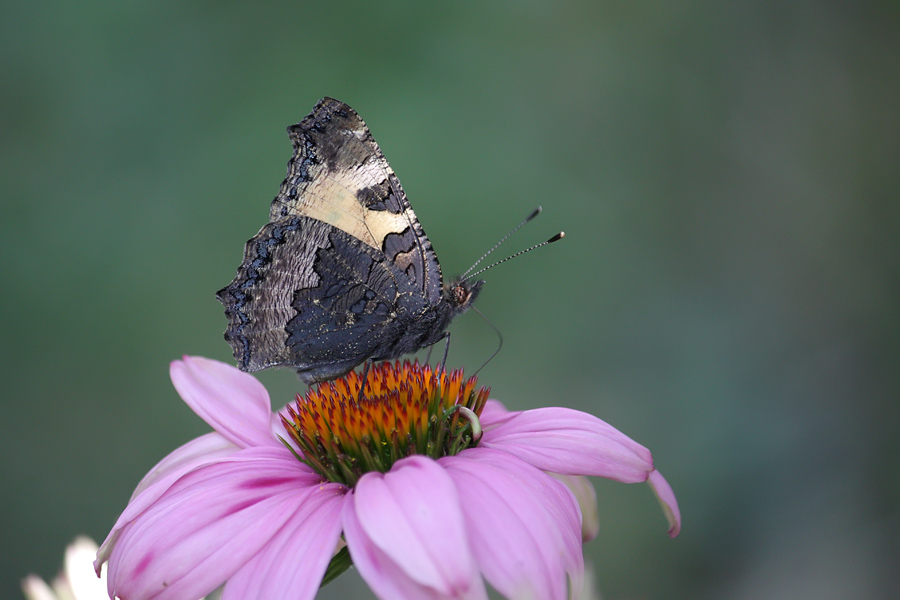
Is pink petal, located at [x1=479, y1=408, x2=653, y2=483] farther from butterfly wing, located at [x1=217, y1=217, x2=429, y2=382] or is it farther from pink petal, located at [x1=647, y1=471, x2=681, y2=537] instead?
butterfly wing, located at [x1=217, y1=217, x2=429, y2=382]

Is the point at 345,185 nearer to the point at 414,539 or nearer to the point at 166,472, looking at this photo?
the point at 166,472

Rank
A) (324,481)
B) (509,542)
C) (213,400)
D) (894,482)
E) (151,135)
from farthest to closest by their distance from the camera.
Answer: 1. (151,135)
2. (894,482)
3. (213,400)
4. (324,481)
5. (509,542)

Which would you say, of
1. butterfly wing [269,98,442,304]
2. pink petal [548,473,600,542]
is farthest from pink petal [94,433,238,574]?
pink petal [548,473,600,542]

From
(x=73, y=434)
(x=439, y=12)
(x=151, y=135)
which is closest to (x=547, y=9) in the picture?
(x=439, y=12)

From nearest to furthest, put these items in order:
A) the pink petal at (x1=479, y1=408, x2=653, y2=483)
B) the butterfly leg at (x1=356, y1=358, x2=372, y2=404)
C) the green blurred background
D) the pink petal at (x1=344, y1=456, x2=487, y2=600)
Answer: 1. the pink petal at (x1=344, y1=456, x2=487, y2=600)
2. the pink petal at (x1=479, y1=408, x2=653, y2=483)
3. the butterfly leg at (x1=356, y1=358, x2=372, y2=404)
4. the green blurred background

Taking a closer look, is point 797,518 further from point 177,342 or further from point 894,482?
A: point 177,342

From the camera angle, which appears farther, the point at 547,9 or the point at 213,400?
the point at 547,9
